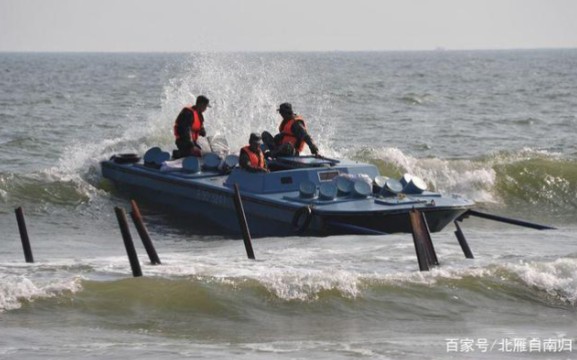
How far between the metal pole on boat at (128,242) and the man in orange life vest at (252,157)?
175 inches

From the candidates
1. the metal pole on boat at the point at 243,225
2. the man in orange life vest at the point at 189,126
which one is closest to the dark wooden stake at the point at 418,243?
the metal pole on boat at the point at 243,225

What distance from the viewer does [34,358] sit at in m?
12.5

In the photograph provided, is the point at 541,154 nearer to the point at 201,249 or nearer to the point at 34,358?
the point at 201,249

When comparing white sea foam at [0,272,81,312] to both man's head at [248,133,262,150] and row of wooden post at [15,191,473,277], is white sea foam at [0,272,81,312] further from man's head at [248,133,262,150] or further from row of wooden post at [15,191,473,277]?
man's head at [248,133,262,150]

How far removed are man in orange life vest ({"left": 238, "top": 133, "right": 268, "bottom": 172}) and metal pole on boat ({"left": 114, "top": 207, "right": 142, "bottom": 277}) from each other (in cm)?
446

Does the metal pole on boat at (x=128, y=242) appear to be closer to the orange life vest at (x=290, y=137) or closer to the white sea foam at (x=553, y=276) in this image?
the white sea foam at (x=553, y=276)

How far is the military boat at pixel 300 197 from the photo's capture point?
1847 centimetres

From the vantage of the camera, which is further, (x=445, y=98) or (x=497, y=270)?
(x=445, y=98)

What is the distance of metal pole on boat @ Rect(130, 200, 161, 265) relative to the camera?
15984mm

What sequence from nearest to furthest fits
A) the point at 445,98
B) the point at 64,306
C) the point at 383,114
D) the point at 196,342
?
1. the point at 196,342
2. the point at 64,306
3. the point at 383,114
4. the point at 445,98

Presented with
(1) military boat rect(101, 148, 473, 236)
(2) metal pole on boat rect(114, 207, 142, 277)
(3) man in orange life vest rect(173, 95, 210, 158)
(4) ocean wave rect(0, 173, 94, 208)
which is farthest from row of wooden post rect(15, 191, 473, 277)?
(4) ocean wave rect(0, 173, 94, 208)

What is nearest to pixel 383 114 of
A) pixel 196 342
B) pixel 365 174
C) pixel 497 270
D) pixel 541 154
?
pixel 541 154

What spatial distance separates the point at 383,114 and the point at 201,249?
26.1 m

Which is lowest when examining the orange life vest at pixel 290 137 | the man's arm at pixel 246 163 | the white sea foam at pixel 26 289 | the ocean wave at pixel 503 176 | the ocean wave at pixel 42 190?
the ocean wave at pixel 503 176
